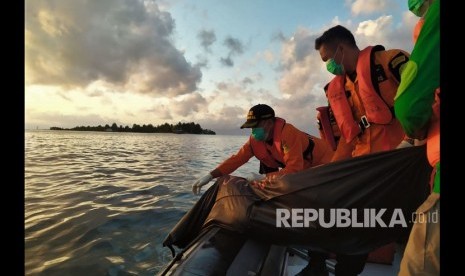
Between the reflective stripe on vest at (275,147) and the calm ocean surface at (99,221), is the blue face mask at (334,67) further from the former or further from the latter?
the calm ocean surface at (99,221)

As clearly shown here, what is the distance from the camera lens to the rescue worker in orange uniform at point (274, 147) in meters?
3.98

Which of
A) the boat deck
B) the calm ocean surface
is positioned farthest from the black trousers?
the calm ocean surface

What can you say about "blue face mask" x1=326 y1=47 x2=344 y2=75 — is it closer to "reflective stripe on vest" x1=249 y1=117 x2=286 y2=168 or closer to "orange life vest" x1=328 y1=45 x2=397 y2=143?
"orange life vest" x1=328 y1=45 x2=397 y2=143

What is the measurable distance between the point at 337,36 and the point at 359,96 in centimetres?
62

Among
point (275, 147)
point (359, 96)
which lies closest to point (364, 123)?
point (359, 96)

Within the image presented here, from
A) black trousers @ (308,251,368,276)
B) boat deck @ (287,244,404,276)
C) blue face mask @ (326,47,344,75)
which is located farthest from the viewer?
boat deck @ (287,244,404,276)

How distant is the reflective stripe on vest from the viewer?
4188mm

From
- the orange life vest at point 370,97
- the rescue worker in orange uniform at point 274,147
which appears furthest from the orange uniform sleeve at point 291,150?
→ the orange life vest at point 370,97

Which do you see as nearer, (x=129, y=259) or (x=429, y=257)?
(x=429, y=257)

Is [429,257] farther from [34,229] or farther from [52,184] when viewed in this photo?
[52,184]

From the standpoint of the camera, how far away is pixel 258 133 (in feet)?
13.9
